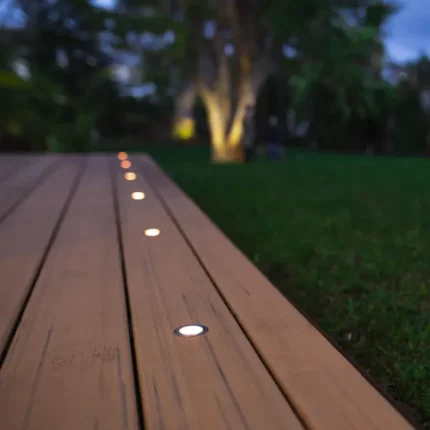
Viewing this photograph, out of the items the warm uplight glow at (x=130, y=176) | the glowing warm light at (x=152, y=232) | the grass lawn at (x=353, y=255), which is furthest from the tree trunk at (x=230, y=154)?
the glowing warm light at (x=152, y=232)

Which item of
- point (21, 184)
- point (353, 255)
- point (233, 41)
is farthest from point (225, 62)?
point (353, 255)

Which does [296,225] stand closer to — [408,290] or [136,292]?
[408,290]

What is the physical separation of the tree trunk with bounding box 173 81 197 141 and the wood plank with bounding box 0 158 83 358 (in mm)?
18150

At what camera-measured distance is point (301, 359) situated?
3.50 ft

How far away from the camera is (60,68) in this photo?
1930cm

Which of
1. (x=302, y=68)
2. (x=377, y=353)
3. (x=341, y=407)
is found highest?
(x=302, y=68)

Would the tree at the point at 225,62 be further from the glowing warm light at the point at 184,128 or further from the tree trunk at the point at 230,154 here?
the glowing warm light at the point at 184,128

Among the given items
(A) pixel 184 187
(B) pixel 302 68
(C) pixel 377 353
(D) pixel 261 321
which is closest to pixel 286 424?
(D) pixel 261 321

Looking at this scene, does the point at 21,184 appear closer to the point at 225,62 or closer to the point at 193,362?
the point at 193,362

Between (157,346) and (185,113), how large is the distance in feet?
72.6

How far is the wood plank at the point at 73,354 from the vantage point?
883 mm

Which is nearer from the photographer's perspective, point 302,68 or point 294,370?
point 294,370

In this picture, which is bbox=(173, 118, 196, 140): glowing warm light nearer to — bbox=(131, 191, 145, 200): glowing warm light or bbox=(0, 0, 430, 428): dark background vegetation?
bbox=(0, 0, 430, 428): dark background vegetation

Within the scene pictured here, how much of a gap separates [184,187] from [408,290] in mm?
4565
